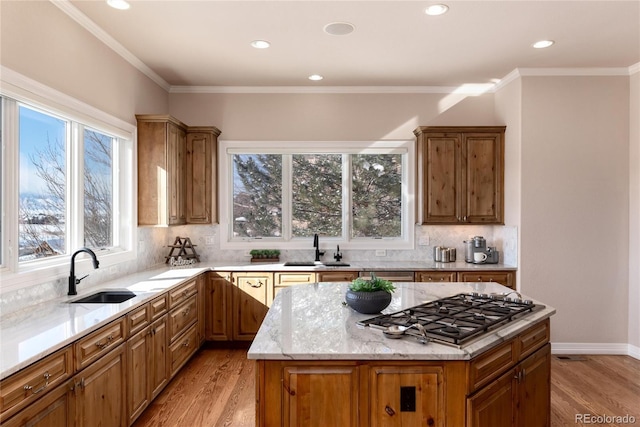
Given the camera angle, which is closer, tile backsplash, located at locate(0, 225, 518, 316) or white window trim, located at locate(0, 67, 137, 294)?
white window trim, located at locate(0, 67, 137, 294)

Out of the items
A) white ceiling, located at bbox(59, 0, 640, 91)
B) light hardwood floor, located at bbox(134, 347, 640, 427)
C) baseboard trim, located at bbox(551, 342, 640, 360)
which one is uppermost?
white ceiling, located at bbox(59, 0, 640, 91)

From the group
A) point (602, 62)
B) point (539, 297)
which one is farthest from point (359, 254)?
point (602, 62)

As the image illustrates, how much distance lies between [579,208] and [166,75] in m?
4.53

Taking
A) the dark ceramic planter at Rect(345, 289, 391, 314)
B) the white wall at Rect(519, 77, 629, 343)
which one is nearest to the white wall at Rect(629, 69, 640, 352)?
the white wall at Rect(519, 77, 629, 343)

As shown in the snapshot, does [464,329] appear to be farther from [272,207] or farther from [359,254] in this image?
[272,207]

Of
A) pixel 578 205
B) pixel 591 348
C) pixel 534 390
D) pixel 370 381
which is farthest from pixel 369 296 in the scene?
pixel 591 348

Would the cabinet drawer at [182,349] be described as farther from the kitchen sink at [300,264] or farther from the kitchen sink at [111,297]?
the kitchen sink at [300,264]

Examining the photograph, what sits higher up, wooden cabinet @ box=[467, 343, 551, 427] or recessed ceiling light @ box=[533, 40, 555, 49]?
recessed ceiling light @ box=[533, 40, 555, 49]

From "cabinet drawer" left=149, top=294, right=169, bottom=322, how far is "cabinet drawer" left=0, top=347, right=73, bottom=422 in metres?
0.93

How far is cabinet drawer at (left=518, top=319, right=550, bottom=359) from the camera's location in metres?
2.00

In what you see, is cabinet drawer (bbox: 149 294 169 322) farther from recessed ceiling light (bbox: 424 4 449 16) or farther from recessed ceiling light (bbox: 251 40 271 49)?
recessed ceiling light (bbox: 424 4 449 16)

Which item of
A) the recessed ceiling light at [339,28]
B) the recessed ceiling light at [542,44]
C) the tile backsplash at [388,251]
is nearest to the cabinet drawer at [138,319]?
the tile backsplash at [388,251]

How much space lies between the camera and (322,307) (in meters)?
2.29

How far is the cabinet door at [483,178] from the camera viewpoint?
4.24 metres
